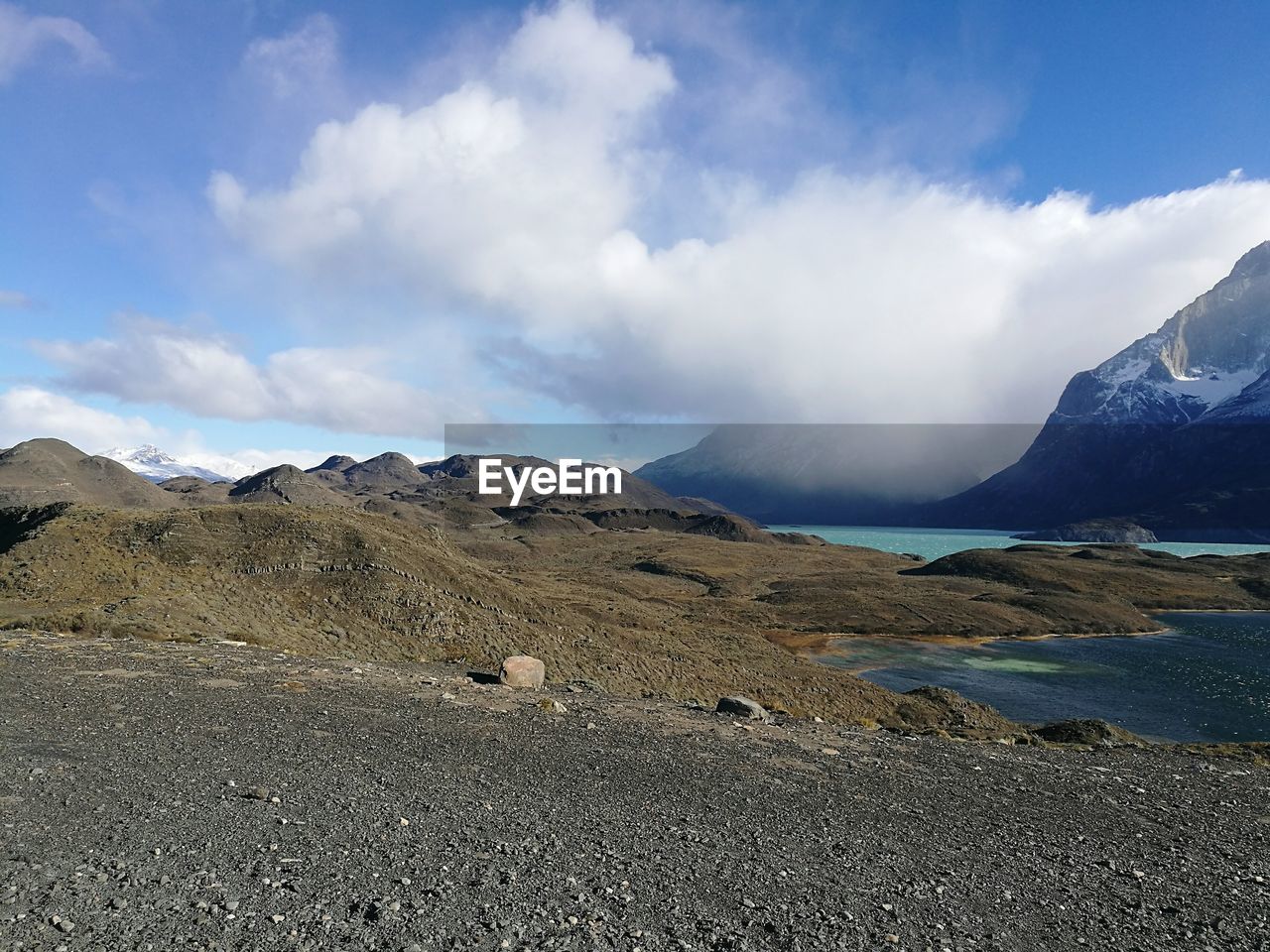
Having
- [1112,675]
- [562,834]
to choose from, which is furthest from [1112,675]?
[562,834]

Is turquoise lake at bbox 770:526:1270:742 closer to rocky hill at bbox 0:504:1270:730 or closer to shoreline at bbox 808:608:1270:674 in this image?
shoreline at bbox 808:608:1270:674

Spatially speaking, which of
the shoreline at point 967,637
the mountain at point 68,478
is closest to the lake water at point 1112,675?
the shoreline at point 967,637

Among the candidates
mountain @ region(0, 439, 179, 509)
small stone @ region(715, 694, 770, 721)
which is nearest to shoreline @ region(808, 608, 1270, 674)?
small stone @ region(715, 694, 770, 721)

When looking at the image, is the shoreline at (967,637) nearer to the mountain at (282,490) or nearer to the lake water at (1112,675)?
the lake water at (1112,675)

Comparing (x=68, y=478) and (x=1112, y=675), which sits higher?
(x=68, y=478)

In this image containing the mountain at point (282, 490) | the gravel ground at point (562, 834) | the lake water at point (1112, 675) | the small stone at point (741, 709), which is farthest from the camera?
the mountain at point (282, 490)

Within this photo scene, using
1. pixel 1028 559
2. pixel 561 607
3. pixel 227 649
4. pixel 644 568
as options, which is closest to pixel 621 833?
pixel 227 649

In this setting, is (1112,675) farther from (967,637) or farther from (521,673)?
(521,673)
